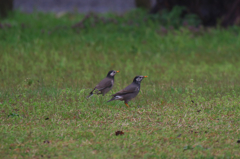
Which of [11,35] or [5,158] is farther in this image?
[11,35]

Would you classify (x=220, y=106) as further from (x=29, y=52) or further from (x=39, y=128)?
(x=29, y=52)

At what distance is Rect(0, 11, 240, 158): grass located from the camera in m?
6.38

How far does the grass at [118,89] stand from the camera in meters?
6.38

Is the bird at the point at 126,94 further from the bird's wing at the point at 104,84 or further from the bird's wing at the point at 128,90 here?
the bird's wing at the point at 104,84

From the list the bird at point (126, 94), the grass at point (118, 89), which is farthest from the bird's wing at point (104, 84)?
Result: the bird at point (126, 94)

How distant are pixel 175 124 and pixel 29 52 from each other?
9.76 meters

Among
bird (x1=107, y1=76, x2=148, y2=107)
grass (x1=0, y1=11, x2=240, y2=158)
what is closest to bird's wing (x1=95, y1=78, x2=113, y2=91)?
grass (x1=0, y1=11, x2=240, y2=158)

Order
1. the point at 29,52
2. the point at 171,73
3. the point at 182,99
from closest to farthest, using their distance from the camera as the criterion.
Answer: the point at 182,99, the point at 171,73, the point at 29,52

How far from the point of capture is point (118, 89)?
10516 mm

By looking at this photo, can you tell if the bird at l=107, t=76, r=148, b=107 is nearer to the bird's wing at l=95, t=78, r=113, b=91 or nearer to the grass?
the grass

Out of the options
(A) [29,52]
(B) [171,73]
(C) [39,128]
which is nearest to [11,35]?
(A) [29,52]

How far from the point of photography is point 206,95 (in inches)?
385

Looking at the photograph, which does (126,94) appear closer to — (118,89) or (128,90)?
(128,90)

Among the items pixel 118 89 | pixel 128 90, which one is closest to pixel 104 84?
pixel 118 89
